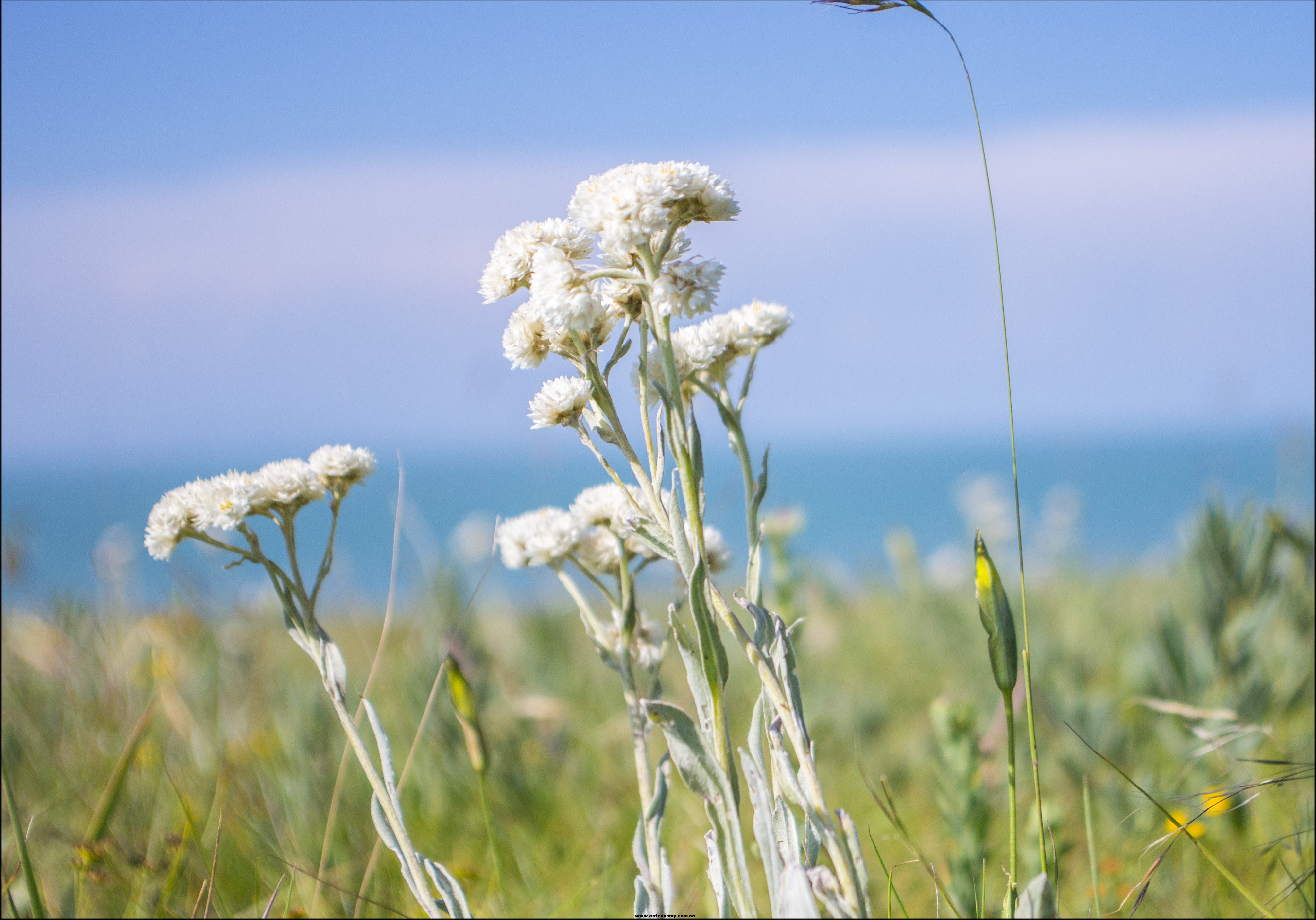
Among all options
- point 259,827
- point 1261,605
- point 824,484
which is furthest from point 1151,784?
point 824,484

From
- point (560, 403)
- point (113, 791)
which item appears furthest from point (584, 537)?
point (113, 791)

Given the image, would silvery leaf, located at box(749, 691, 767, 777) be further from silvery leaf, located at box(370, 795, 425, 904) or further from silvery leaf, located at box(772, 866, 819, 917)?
silvery leaf, located at box(370, 795, 425, 904)

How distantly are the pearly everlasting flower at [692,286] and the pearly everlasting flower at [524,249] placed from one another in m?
0.11

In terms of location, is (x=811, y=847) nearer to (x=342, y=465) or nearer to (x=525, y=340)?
(x=525, y=340)

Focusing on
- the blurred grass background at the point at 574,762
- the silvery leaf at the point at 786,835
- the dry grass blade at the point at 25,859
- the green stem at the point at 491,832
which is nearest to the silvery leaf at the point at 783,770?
the silvery leaf at the point at 786,835

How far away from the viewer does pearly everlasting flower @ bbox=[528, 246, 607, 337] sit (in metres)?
0.90

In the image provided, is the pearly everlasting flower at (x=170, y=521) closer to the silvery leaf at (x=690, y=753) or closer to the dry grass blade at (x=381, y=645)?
the dry grass blade at (x=381, y=645)

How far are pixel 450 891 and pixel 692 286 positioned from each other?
2.40ft

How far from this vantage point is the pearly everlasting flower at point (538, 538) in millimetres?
1251

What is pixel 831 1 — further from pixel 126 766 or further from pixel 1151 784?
pixel 1151 784

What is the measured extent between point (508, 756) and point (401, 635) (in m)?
1.29

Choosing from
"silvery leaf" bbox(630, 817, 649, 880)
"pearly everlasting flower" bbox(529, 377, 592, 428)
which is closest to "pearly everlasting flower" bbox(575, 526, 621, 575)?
"pearly everlasting flower" bbox(529, 377, 592, 428)

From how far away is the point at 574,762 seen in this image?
8.91ft

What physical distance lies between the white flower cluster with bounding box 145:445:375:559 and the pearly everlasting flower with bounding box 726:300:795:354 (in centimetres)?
51
